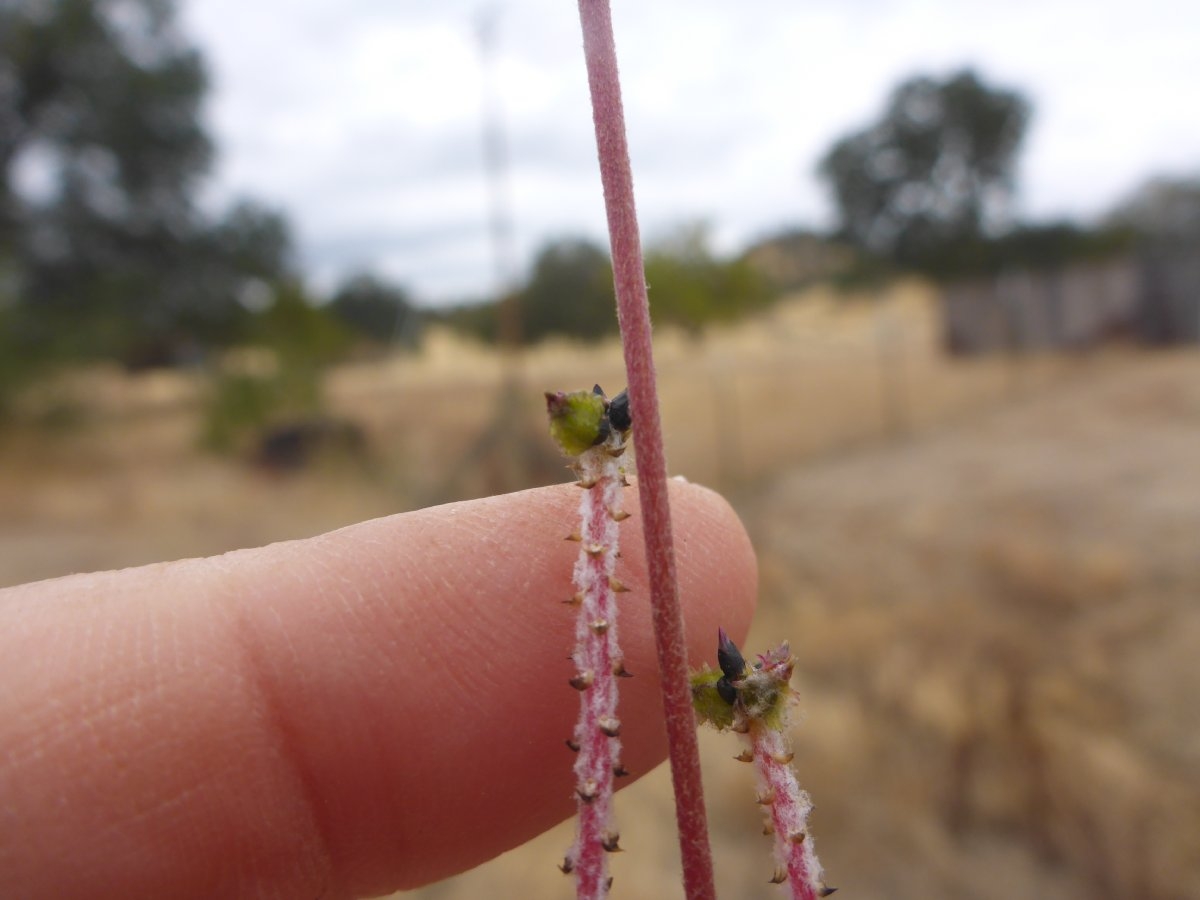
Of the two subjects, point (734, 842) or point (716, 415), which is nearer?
point (734, 842)

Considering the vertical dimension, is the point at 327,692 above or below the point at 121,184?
below

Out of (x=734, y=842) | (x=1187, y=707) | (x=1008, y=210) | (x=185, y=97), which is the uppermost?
(x=185, y=97)

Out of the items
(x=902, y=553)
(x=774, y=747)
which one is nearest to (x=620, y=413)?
(x=774, y=747)

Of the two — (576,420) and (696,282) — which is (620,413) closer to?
(576,420)

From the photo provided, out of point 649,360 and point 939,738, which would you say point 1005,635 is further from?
point 649,360

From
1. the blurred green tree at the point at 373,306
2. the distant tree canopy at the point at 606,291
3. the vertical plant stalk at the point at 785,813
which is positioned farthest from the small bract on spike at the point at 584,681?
the blurred green tree at the point at 373,306

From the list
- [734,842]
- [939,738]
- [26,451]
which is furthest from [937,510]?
[26,451]

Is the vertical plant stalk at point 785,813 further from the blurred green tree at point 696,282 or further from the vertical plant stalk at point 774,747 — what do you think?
the blurred green tree at point 696,282
